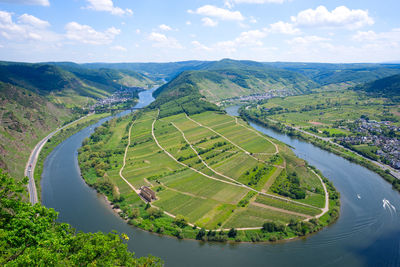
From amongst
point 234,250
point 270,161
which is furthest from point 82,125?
point 234,250

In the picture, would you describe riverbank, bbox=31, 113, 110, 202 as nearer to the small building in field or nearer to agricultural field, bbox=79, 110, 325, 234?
agricultural field, bbox=79, 110, 325, 234

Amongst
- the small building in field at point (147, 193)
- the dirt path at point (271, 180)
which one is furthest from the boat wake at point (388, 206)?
the small building in field at point (147, 193)

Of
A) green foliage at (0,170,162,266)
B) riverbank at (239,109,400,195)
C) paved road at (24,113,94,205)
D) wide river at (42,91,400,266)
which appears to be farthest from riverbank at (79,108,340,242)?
green foliage at (0,170,162,266)

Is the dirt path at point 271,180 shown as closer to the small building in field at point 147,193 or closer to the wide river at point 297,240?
the wide river at point 297,240

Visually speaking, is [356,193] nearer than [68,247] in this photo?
No

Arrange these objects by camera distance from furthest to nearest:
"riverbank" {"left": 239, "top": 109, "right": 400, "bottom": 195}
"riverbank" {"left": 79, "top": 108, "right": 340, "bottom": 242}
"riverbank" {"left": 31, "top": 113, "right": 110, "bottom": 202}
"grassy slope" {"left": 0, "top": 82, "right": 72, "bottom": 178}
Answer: "grassy slope" {"left": 0, "top": 82, "right": 72, "bottom": 178}, "riverbank" {"left": 239, "top": 109, "right": 400, "bottom": 195}, "riverbank" {"left": 31, "top": 113, "right": 110, "bottom": 202}, "riverbank" {"left": 79, "top": 108, "right": 340, "bottom": 242}

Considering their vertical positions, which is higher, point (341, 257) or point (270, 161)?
point (270, 161)

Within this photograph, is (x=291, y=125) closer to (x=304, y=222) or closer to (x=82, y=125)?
(x=304, y=222)
